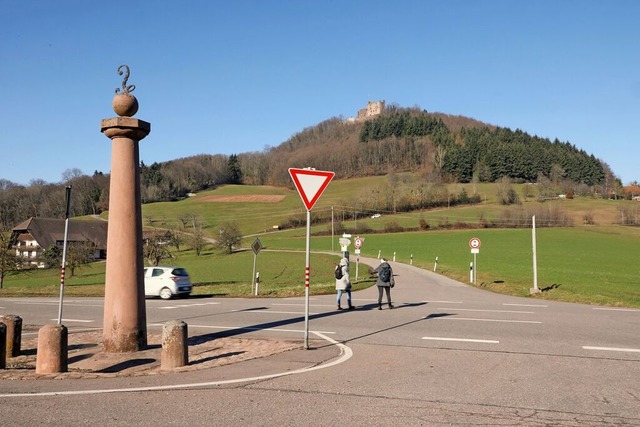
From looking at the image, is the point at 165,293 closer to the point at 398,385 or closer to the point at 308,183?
the point at 308,183

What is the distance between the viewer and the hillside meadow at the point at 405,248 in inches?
1281

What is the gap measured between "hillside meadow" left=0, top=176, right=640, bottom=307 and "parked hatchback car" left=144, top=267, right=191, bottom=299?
2405 mm

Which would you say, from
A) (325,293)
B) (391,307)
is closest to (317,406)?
(391,307)

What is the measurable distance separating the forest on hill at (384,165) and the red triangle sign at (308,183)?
95506 millimetres

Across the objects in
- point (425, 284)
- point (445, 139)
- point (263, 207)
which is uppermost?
point (445, 139)

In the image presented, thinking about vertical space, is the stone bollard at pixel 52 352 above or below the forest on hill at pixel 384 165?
below

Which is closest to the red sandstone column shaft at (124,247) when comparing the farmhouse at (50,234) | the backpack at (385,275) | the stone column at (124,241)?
the stone column at (124,241)

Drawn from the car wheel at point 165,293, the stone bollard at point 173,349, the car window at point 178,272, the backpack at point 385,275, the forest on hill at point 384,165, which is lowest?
the car wheel at point 165,293

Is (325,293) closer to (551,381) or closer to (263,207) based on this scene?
(551,381)

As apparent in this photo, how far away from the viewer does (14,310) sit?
19.6 m

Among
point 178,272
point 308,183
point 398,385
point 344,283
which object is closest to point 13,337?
point 308,183

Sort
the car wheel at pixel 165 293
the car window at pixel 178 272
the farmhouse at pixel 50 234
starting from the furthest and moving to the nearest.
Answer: the farmhouse at pixel 50 234, the car window at pixel 178 272, the car wheel at pixel 165 293

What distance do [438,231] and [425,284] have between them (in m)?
54.8

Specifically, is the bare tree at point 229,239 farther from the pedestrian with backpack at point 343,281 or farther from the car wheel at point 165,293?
the pedestrian with backpack at point 343,281
